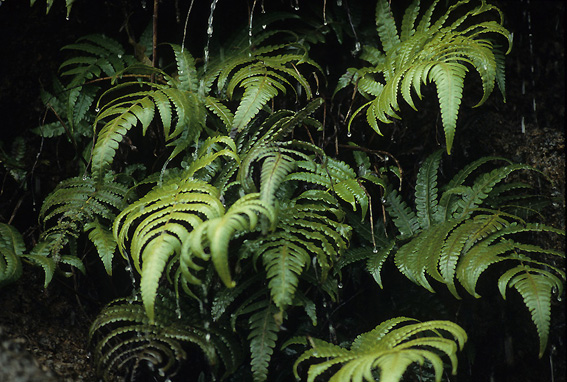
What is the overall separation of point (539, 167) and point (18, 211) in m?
3.05

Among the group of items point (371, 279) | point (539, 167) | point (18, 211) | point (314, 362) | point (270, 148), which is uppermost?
point (539, 167)

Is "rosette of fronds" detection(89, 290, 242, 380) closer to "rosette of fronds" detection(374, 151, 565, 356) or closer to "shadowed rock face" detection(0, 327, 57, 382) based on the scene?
"shadowed rock face" detection(0, 327, 57, 382)

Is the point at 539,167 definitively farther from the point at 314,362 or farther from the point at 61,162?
the point at 61,162

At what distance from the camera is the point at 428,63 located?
2.17 m

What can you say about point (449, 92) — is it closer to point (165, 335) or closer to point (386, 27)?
point (386, 27)

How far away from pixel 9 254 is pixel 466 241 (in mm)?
1981

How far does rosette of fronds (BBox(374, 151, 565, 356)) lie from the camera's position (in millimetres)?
1938

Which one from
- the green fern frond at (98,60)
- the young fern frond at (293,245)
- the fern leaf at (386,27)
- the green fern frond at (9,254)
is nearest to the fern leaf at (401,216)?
the young fern frond at (293,245)

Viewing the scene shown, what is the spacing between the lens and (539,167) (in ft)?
9.50

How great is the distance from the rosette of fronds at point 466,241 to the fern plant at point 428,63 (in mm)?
436

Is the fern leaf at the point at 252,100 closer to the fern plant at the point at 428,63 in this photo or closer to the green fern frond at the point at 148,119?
the green fern frond at the point at 148,119

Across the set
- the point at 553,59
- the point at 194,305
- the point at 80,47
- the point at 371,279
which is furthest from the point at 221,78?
the point at 553,59

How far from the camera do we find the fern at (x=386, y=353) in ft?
5.41

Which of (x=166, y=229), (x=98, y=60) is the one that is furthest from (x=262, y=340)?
(x=98, y=60)
